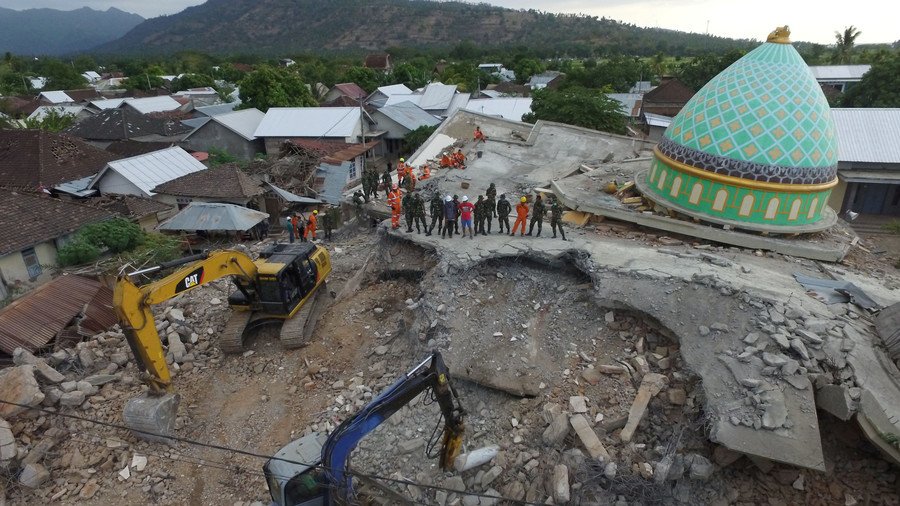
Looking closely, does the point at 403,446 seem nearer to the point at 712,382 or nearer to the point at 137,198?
the point at 712,382

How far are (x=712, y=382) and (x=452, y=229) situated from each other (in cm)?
770

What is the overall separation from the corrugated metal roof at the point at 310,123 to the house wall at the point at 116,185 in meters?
12.2

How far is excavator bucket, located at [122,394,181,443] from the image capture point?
30.8 ft

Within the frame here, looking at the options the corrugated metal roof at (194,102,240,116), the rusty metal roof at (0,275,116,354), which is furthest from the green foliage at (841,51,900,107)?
Answer: the corrugated metal roof at (194,102,240,116)

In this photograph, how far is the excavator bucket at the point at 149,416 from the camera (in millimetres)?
9383

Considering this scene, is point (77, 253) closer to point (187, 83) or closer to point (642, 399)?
point (642, 399)

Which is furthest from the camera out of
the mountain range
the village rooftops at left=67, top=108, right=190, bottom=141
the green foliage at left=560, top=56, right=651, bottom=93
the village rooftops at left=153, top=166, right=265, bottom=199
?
the mountain range

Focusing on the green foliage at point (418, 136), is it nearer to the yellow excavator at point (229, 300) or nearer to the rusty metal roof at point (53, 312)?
the yellow excavator at point (229, 300)

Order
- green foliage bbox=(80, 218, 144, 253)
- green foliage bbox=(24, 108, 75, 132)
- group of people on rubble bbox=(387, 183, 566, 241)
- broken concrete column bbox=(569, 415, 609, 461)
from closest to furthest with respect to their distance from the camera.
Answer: broken concrete column bbox=(569, 415, 609, 461) < group of people on rubble bbox=(387, 183, 566, 241) < green foliage bbox=(80, 218, 144, 253) < green foliage bbox=(24, 108, 75, 132)

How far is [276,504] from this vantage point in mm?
7305

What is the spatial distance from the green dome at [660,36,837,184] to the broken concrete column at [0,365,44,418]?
16.5 m

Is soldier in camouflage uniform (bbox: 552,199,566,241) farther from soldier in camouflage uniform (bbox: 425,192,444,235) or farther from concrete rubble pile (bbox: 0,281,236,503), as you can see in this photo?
concrete rubble pile (bbox: 0,281,236,503)

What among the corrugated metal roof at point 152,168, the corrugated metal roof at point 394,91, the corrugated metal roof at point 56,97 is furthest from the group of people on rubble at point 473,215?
the corrugated metal roof at point 56,97

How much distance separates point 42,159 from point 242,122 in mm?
13457
